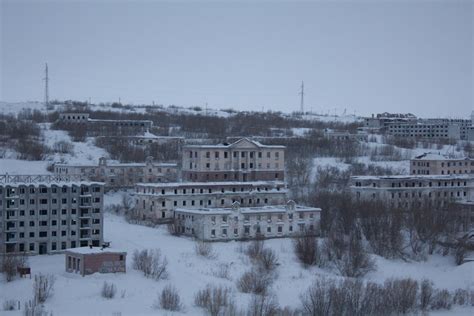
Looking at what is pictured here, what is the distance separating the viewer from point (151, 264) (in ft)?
82.2

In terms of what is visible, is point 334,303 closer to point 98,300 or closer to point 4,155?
point 98,300

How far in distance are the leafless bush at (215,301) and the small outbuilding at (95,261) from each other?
2973 millimetres

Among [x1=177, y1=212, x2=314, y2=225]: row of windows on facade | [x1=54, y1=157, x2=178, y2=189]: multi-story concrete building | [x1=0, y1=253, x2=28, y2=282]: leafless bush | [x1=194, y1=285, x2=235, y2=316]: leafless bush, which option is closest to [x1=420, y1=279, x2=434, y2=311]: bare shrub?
[x1=194, y1=285, x2=235, y2=316]: leafless bush

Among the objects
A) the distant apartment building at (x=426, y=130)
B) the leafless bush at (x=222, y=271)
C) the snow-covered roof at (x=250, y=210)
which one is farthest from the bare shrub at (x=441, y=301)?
the distant apartment building at (x=426, y=130)

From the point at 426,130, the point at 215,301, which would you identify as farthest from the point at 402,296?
the point at 426,130

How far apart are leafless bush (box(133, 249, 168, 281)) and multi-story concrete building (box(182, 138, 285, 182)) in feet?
45.3

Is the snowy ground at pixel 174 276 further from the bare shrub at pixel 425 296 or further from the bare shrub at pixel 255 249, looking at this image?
the bare shrub at pixel 425 296

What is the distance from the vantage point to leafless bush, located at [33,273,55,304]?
862 inches

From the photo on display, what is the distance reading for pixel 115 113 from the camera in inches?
2692

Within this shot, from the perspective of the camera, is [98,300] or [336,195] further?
[336,195]

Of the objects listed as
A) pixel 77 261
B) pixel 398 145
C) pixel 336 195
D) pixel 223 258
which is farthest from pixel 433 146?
pixel 77 261

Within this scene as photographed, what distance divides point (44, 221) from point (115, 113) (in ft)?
134

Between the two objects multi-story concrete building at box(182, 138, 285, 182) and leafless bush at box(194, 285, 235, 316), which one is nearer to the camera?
leafless bush at box(194, 285, 235, 316)

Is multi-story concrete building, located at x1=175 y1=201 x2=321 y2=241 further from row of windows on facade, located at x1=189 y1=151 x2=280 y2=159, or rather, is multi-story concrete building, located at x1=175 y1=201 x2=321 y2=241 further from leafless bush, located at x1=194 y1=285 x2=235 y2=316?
leafless bush, located at x1=194 y1=285 x2=235 y2=316
